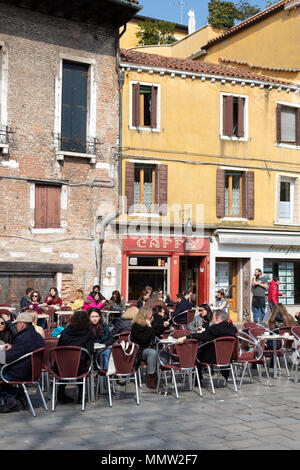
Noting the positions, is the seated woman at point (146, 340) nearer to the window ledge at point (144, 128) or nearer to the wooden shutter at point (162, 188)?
the wooden shutter at point (162, 188)

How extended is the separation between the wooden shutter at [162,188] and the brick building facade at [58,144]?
1.54 metres

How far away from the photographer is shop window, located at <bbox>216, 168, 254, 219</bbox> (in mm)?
20956

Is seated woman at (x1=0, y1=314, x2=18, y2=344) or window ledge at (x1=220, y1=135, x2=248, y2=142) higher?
Result: window ledge at (x1=220, y1=135, x2=248, y2=142)

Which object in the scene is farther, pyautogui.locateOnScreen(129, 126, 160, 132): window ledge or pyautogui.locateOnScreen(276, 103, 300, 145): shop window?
pyautogui.locateOnScreen(276, 103, 300, 145): shop window

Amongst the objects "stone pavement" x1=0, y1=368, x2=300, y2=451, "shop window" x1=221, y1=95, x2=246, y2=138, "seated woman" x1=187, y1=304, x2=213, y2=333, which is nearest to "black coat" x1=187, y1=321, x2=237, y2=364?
"stone pavement" x1=0, y1=368, x2=300, y2=451

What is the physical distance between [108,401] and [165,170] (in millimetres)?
12382

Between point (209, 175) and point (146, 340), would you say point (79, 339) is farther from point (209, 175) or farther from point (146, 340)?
point (209, 175)

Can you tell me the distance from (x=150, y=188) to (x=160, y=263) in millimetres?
2566

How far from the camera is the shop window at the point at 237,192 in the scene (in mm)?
20956

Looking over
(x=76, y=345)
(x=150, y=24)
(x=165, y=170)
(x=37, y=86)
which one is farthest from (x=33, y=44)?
(x=150, y=24)

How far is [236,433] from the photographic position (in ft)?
22.1

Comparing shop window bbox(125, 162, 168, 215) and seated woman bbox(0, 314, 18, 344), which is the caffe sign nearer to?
shop window bbox(125, 162, 168, 215)

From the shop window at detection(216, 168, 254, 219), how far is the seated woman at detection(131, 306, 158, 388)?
464 inches

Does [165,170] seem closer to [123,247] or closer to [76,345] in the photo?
[123,247]
